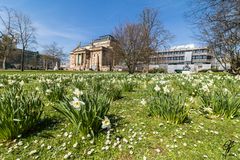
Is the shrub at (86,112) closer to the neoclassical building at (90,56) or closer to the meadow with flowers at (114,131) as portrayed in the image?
the meadow with flowers at (114,131)

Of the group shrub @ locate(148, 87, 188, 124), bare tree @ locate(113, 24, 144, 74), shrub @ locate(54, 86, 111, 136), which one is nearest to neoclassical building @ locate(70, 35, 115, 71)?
bare tree @ locate(113, 24, 144, 74)

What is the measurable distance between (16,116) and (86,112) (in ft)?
3.38

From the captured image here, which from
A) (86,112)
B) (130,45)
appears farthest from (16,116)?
(130,45)

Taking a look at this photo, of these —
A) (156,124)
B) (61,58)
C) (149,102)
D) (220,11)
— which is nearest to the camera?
(156,124)

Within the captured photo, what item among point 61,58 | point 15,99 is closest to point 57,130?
point 15,99

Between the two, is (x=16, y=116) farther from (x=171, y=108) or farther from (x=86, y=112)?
(x=171, y=108)

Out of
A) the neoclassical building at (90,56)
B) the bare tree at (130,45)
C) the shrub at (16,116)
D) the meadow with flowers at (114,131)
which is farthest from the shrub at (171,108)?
the neoclassical building at (90,56)

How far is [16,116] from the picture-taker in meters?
2.93

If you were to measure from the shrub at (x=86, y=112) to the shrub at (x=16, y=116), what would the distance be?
53 centimetres

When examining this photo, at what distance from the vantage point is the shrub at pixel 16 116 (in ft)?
9.39

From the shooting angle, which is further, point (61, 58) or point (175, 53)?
point (175, 53)

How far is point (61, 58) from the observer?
7169cm

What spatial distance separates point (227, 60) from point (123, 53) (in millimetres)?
11623

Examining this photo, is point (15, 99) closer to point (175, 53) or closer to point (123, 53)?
point (123, 53)
